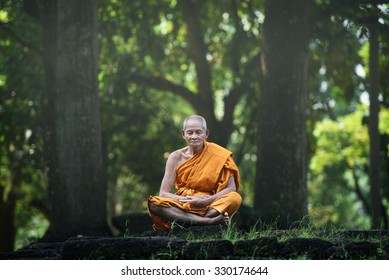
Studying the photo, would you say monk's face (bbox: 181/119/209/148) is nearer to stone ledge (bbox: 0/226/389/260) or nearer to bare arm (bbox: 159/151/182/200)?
bare arm (bbox: 159/151/182/200)

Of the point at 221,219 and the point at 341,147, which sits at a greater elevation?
the point at 341,147

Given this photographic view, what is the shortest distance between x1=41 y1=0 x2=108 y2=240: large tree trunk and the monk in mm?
2907

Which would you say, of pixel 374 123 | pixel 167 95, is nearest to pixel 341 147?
pixel 167 95

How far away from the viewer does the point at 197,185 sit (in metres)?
7.94

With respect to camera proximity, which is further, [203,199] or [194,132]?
[194,132]

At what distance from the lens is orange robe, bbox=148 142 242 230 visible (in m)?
7.73

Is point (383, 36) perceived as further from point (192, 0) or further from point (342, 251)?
point (342, 251)

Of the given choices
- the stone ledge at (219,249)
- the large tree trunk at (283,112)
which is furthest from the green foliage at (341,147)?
the stone ledge at (219,249)

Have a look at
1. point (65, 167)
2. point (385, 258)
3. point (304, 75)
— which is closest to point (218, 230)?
point (385, 258)

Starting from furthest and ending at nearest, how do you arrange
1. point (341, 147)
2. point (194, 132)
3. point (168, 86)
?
point (341, 147), point (168, 86), point (194, 132)

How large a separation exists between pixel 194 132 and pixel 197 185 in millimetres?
565

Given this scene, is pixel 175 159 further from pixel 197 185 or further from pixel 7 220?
pixel 7 220

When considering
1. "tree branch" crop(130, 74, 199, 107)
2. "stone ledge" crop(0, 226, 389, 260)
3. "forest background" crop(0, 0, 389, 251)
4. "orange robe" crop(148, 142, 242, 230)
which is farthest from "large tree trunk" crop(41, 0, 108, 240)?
"tree branch" crop(130, 74, 199, 107)

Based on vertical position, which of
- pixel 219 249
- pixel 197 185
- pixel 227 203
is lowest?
pixel 219 249
